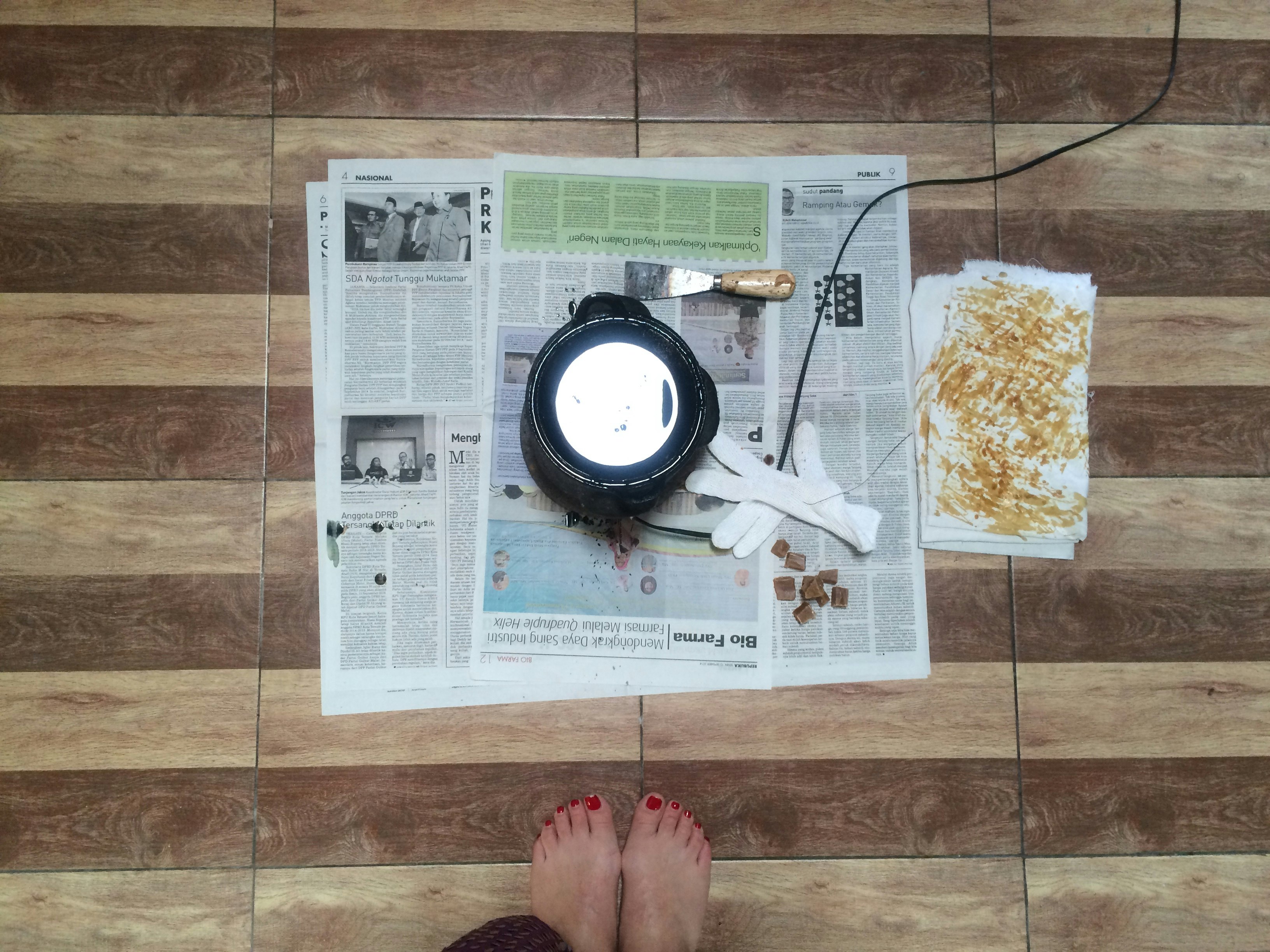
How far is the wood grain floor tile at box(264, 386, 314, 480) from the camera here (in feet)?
3.00

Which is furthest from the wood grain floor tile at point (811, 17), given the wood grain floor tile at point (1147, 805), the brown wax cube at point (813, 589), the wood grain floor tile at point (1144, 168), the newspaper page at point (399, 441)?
the wood grain floor tile at point (1147, 805)

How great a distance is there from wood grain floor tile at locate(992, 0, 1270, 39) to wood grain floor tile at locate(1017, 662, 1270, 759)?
0.73 meters

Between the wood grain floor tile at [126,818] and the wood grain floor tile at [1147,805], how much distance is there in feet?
2.84

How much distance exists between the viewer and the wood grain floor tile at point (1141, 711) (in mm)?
913

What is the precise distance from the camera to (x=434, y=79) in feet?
3.08

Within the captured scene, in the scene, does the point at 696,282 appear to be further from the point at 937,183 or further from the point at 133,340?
the point at 133,340

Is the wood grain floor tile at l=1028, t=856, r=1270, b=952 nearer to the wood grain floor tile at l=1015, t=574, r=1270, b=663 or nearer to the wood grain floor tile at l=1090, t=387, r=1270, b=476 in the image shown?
the wood grain floor tile at l=1015, t=574, r=1270, b=663

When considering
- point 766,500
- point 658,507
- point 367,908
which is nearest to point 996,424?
point 766,500

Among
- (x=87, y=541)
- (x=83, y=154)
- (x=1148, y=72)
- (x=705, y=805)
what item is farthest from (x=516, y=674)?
(x=1148, y=72)

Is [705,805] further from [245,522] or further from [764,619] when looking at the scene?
[245,522]

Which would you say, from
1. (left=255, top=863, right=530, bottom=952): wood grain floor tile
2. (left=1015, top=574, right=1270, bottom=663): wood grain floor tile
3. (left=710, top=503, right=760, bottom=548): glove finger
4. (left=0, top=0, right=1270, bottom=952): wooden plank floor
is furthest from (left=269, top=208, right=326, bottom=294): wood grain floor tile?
(left=1015, top=574, right=1270, bottom=663): wood grain floor tile

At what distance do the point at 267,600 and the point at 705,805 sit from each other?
1.73 feet

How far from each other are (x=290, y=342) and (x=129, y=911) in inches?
24.9

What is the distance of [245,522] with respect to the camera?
91cm
